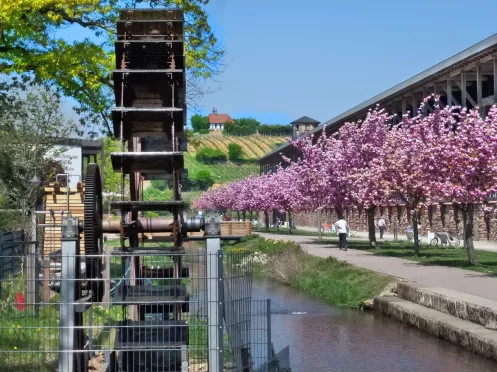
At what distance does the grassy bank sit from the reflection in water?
988 millimetres

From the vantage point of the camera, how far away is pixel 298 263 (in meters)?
31.7

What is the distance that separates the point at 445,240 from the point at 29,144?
65.6 ft

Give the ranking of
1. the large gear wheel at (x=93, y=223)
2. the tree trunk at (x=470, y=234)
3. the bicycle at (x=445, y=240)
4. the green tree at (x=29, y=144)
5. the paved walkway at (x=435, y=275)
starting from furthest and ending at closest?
the bicycle at (x=445, y=240), the green tree at (x=29, y=144), the tree trunk at (x=470, y=234), the paved walkway at (x=435, y=275), the large gear wheel at (x=93, y=223)

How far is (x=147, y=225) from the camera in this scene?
1237 cm

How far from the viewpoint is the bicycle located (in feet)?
134

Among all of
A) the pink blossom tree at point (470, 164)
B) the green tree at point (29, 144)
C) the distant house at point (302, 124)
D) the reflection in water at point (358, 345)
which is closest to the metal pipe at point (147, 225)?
the reflection in water at point (358, 345)

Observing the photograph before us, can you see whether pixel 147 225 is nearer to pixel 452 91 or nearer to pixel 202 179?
pixel 452 91

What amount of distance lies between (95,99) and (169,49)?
6.35 metres

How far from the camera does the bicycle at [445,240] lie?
40.8 metres

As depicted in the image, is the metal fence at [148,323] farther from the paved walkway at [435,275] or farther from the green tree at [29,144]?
the green tree at [29,144]

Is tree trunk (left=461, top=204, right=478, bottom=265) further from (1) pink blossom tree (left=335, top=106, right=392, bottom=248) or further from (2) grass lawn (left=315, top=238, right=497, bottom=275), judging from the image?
(1) pink blossom tree (left=335, top=106, right=392, bottom=248)

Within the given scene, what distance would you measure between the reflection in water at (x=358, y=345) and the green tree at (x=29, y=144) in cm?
1672

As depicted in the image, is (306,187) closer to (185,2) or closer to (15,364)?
(185,2)

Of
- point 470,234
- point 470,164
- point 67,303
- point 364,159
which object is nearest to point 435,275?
point 470,234
